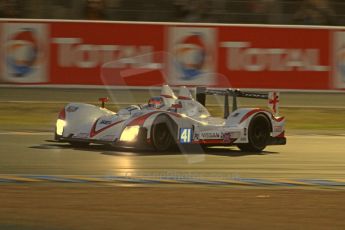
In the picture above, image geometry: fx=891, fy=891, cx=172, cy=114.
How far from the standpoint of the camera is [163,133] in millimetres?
11938

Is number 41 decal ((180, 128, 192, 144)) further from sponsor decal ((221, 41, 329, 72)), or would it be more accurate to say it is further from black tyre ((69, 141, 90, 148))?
sponsor decal ((221, 41, 329, 72))

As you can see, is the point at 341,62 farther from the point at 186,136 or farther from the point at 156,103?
the point at 186,136

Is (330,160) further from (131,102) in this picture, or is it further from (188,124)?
(131,102)

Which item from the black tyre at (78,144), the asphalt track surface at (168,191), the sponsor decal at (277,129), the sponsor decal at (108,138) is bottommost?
the asphalt track surface at (168,191)

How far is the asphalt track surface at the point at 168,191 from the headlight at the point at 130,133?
224 mm

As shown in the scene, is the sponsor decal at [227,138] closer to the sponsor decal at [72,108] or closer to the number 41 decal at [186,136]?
the number 41 decal at [186,136]

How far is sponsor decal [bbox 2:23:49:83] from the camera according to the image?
61.7ft

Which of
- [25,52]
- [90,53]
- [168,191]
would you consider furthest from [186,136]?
[25,52]

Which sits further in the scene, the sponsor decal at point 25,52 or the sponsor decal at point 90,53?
the sponsor decal at point 90,53

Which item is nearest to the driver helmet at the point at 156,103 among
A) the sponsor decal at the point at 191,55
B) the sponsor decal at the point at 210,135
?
the sponsor decal at the point at 210,135

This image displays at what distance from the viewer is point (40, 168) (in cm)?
1039

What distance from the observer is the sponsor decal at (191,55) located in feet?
62.5

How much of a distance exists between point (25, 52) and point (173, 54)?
10.4ft

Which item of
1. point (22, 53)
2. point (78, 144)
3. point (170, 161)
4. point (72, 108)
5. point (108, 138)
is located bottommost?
point (170, 161)
